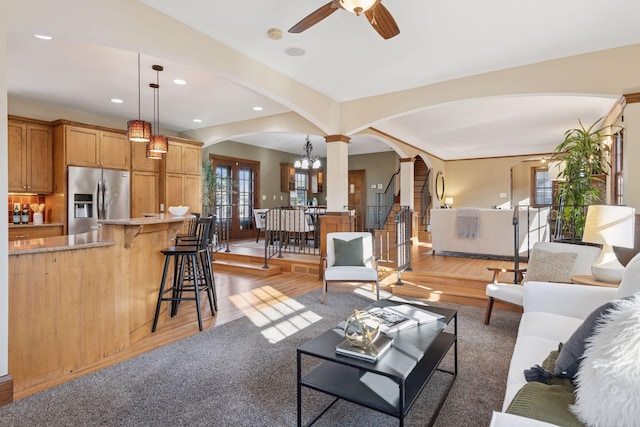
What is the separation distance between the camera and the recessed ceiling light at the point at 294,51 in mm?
3693

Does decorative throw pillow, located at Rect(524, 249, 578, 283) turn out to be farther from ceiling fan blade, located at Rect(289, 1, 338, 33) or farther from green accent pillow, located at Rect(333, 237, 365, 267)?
ceiling fan blade, located at Rect(289, 1, 338, 33)

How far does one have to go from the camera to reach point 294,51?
3.76m

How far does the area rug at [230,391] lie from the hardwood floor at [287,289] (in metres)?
0.24

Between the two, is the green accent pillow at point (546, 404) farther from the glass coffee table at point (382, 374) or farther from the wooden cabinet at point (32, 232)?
the wooden cabinet at point (32, 232)

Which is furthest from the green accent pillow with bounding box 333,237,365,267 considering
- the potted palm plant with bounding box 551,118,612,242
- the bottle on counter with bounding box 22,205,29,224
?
the bottle on counter with bounding box 22,205,29,224

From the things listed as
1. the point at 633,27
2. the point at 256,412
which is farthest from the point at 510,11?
the point at 256,412

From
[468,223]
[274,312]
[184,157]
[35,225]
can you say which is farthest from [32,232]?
[468,223]

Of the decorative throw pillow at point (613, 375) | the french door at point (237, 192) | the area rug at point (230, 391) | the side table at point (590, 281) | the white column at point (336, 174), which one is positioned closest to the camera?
the decorative throw pillow at point (613, 375)

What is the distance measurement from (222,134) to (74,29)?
176 inches

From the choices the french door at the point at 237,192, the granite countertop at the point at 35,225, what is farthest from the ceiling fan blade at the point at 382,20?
the french door at the point at 237,192

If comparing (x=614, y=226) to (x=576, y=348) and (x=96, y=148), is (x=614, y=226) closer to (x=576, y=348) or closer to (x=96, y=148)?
(x=576, y=348)

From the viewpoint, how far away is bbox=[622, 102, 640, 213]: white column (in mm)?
3482

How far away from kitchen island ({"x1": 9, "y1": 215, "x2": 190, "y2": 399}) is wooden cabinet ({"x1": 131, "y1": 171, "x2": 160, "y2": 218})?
3384mm

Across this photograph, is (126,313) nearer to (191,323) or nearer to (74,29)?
(191,323)
